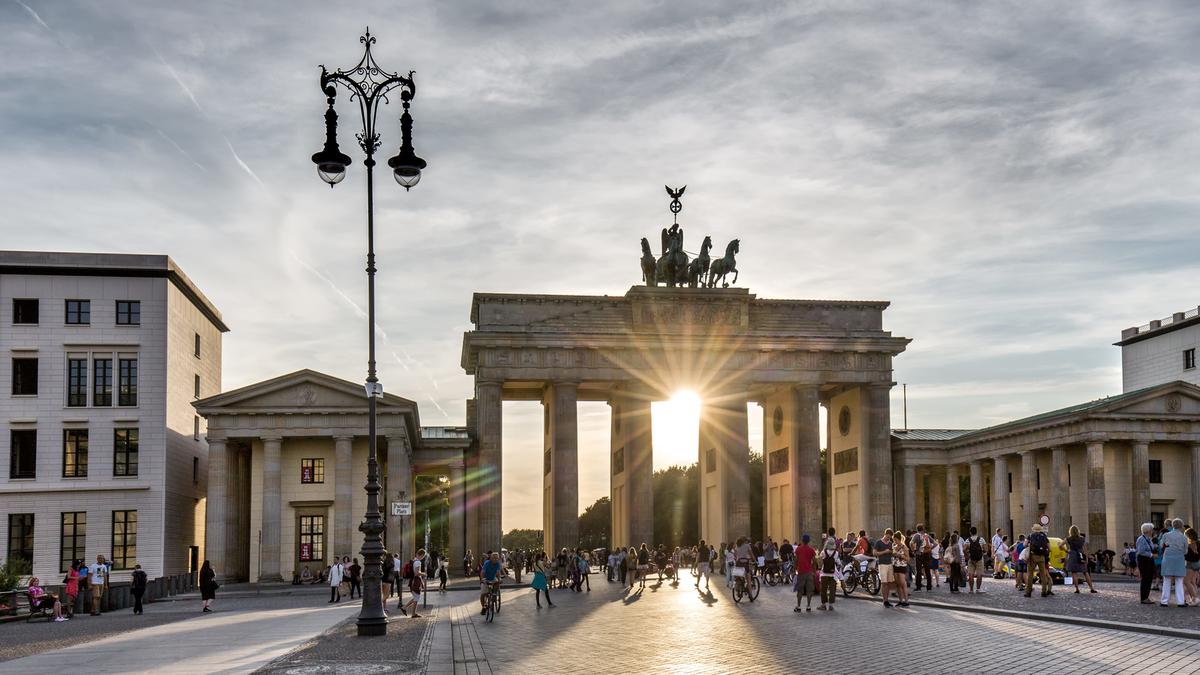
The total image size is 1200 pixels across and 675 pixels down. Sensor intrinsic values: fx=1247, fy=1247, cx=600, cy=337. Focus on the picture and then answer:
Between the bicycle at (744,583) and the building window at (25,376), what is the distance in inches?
1496

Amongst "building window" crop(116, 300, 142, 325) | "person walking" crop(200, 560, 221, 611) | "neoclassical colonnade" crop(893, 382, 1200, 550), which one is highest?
"building window" crop(116, 300, 142, 325)

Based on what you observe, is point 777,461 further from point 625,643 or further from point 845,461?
point 625,643

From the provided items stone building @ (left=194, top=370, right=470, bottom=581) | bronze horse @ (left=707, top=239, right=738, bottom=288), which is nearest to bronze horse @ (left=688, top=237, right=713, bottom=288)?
bronze horse @ (left=707, top=239, right=738, bottom=288)

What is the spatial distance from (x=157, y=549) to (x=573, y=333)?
2595 cm

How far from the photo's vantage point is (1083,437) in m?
62.1

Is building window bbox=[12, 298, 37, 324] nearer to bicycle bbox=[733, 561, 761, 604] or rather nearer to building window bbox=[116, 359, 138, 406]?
building window bbox=[116, 359, 138, 406]

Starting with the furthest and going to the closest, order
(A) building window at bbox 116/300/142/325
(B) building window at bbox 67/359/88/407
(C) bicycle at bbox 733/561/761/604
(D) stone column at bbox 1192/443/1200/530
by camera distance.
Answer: (D) stone column at bbox 1192/443/1200/530, (A) building window at bbox 116/300/142/325, (B) building window at bbox 67/359/88/407, (C) bicycle at bbox 733/561/761/604

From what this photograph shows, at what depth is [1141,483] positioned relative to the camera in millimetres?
61344

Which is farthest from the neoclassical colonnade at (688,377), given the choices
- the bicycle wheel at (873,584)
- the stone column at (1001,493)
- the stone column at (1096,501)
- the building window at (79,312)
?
the bicycle wheel at (873,584)

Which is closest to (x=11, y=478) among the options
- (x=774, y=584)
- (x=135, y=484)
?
(x=135, y=484)

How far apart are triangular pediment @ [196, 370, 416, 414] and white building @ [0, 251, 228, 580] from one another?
131 inches

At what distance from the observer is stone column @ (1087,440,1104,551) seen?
198ft

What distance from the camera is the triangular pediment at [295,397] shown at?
59656mm

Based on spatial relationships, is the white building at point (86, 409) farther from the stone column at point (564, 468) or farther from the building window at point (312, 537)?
the stone column at point (564, 468)
